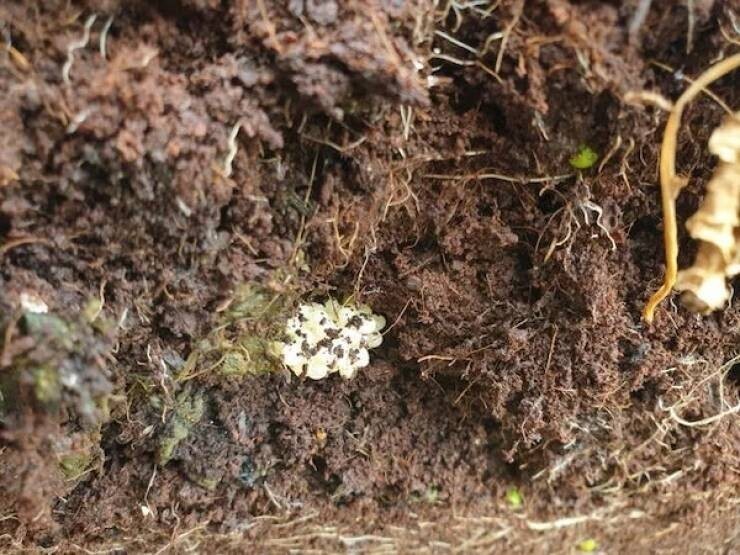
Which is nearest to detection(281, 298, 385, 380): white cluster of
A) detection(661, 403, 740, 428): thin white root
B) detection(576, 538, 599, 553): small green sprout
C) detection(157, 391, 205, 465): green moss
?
detection(157, 391, 205, 465): green moss

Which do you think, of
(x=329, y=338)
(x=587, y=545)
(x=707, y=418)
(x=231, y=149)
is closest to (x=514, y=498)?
(x=587, y=545)

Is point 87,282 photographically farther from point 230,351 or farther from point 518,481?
point 518,481

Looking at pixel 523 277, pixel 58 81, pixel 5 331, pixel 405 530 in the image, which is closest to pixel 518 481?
pixel 405 530

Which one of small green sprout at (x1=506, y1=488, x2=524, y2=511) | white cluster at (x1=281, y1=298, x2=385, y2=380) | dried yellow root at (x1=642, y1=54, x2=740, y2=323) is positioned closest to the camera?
dried yellow root at (x1=642, y1=54, x2=740, y2=323)

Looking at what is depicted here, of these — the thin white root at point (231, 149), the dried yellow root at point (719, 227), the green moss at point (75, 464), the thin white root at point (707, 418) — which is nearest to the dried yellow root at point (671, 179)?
the dried yellow root at point (719, 227)

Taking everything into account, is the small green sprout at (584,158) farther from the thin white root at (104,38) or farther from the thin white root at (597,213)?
the thin white root at (104,38)

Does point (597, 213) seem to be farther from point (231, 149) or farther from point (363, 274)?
point (231, 149)

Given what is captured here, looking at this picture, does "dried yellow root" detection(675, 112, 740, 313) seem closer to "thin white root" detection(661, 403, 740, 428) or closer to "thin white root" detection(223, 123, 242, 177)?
"thin white root" detection(661, 403, 740, 428)

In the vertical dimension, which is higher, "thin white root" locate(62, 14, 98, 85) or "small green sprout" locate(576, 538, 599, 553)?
"thin white root" locate(62, 14, 98, 85)
